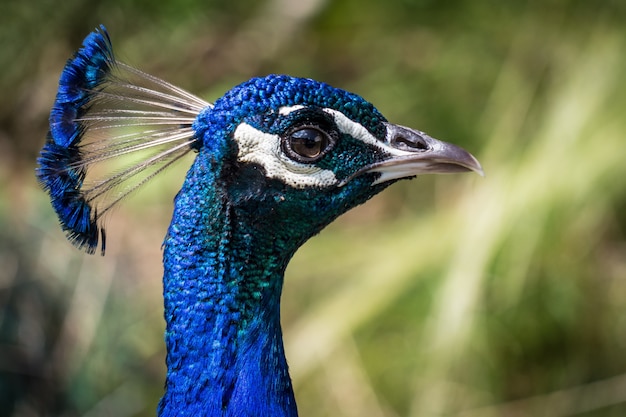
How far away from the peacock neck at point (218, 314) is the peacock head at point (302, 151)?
0.13 ft

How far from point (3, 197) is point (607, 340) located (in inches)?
79.6

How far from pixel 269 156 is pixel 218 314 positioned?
221 mm

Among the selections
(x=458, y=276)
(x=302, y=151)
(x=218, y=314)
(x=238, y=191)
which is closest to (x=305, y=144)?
(x=302, y=151)

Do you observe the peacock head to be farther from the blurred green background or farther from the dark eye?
the blurred green background

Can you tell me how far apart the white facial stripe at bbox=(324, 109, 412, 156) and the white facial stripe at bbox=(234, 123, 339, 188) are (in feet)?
0.22

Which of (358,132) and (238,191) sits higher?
(358,132)

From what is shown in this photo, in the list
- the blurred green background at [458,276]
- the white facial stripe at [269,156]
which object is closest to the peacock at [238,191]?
the white facial stripe at [269,156]

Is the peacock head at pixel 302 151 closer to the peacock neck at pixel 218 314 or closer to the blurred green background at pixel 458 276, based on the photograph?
the peacock neck at pixel 218 314

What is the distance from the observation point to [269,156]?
43.8 inches

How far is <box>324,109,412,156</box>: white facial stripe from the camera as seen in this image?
3.66 ft

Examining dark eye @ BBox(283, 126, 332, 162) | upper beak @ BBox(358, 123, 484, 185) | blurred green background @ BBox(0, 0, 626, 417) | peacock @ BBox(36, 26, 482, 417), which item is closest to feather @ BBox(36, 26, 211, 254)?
peacock @ BBox(36, 26, 482, 417)

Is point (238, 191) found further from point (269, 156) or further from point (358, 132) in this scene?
point (358, 132)

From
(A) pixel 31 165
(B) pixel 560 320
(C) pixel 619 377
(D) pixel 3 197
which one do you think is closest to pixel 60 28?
(A) pixel 31 165

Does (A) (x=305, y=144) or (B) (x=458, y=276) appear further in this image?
(B) (x=458, y=276)
